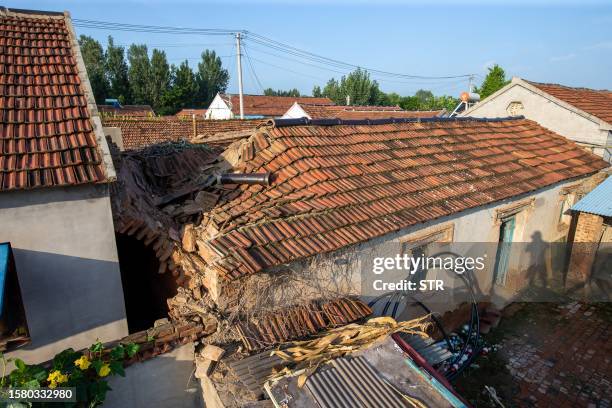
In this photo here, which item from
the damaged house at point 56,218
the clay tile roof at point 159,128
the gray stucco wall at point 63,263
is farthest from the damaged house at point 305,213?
the clay tile roof at point 159,128

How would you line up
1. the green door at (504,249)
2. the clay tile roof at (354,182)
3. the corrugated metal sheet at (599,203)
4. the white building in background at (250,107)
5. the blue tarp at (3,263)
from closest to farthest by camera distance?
the blue tarp at (3,263), the clay tile roof at (354,182), the corrugated metal sheet at (599,203), the green door at (504,249), the white building in background at (250,107)

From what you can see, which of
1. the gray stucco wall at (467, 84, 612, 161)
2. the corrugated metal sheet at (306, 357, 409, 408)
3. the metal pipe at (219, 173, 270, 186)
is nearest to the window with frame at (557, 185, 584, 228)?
the gray stucco wall at (467, 84, 612, 161)

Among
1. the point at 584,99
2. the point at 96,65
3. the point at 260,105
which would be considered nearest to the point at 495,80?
the point at 584,99

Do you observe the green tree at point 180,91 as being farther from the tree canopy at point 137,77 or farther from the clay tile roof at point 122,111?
the clay tile roof at point 122,111

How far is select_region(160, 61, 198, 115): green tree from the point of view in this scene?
51.0 meters

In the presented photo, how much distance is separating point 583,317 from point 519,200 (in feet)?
11.4

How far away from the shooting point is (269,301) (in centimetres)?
A: 529

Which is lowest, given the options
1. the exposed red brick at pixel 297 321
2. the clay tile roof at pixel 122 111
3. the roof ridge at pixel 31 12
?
the exposed red brick at pixel 297 321

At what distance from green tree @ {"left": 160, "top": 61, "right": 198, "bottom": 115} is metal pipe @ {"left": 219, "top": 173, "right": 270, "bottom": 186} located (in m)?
49.3

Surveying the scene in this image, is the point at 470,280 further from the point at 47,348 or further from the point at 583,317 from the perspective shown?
the point at 47,348

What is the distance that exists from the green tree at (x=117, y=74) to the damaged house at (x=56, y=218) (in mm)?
50062

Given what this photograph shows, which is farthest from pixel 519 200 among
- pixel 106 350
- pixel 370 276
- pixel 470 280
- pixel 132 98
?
pixel 132 98

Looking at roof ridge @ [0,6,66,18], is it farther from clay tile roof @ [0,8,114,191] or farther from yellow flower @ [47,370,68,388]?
yellow flower @ [47,370,68,388]

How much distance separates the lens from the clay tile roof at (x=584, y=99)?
46.3 feet
